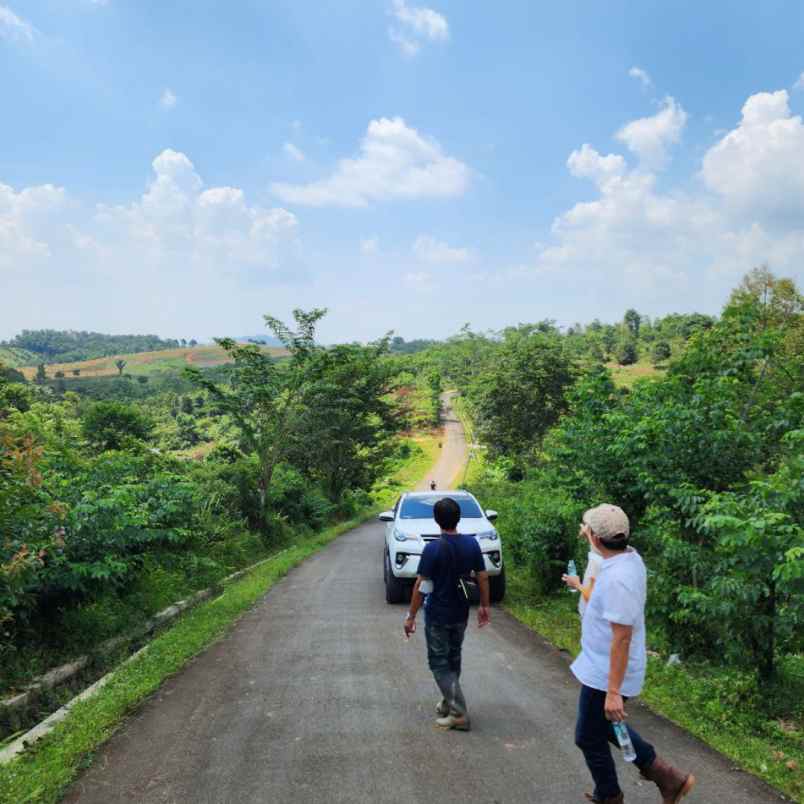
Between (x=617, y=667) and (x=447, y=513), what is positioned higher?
(x=447, y=513)

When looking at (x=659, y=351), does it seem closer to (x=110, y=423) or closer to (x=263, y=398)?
(x=110, y=423)

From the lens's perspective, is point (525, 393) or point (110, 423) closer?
point (525, 393)

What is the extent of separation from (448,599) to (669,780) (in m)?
1.80

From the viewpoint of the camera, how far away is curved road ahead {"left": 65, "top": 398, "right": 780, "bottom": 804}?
3.79 m

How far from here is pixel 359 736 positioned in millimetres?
4543

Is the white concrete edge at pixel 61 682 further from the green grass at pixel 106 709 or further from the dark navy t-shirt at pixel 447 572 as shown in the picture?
the dark navy t-shirt at pixel 447 572

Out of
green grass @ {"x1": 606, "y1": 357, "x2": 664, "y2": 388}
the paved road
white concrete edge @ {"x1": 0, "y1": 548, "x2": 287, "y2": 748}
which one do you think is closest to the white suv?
white concrete edge @ {"x1": 0, "y1": 548, "x2": 287, "y2": 748}

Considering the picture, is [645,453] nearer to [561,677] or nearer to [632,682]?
[561,677]

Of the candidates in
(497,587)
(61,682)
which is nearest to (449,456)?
(497,587)

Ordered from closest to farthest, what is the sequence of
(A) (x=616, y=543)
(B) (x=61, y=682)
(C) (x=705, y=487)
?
(A) (x=616, y=543), (B) (x=61, y=682), (C) (x=705, y=487)

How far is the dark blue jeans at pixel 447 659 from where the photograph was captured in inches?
181

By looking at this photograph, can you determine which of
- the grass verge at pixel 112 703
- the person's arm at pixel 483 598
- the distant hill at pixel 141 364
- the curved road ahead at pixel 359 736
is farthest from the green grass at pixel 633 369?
the distant hill at pixel 141 364

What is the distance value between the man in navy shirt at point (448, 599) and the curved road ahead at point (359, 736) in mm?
307

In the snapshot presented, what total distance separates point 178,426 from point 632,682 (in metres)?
87.0
